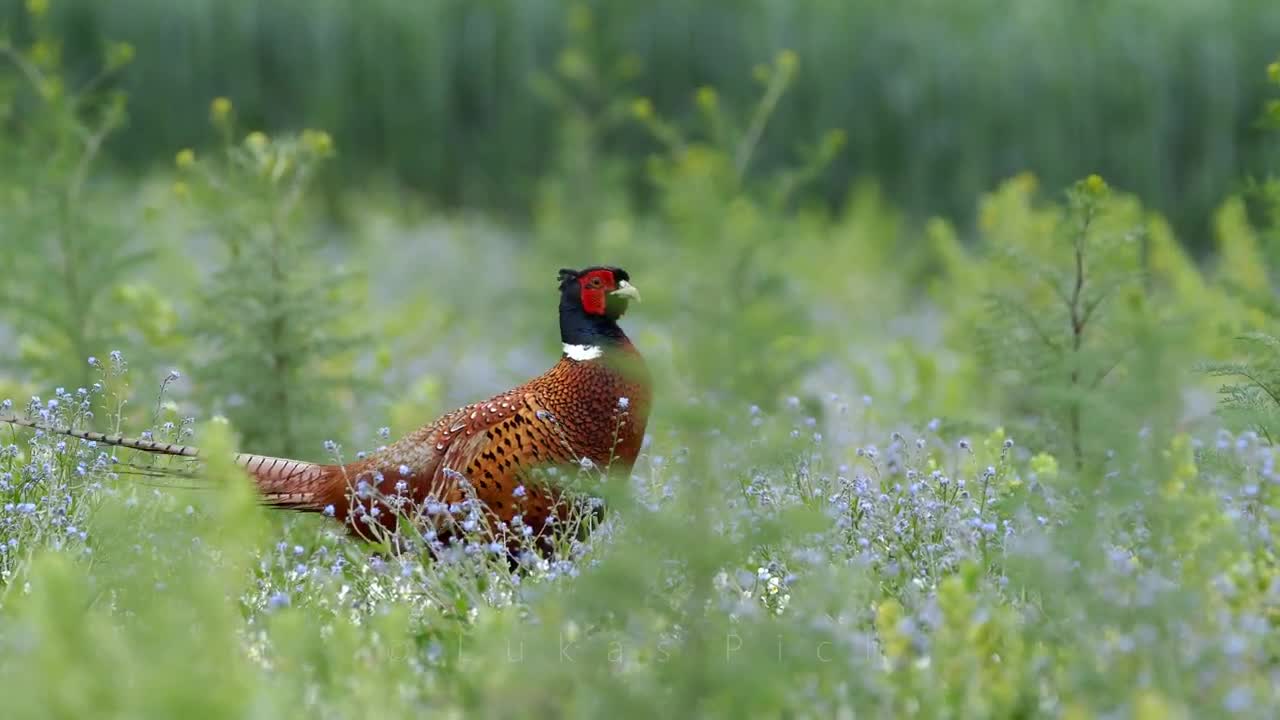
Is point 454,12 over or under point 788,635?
over

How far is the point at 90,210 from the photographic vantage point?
20.3 ft

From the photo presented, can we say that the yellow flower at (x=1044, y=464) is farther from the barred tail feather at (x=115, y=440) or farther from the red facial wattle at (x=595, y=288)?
the barred tail feather at (x=115, y=440)

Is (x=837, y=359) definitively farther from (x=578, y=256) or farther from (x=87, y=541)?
(x=87, y=541)

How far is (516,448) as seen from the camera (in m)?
4.06

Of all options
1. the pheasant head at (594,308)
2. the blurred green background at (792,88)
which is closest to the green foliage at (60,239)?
the pheasant head at (594,308)

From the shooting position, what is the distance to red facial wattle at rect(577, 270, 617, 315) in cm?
434

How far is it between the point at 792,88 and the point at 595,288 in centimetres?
842

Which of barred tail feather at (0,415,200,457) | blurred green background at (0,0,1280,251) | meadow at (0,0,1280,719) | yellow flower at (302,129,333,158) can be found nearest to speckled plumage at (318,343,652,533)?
meadow at (0,0,1280,719)

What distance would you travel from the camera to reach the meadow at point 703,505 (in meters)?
2.57

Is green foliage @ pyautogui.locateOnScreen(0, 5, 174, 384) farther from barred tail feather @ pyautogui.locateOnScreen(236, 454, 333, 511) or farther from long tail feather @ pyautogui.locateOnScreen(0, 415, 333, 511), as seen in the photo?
barred tail feather @ pyautogui.locateOnScreen(236, 454, 333, 511)

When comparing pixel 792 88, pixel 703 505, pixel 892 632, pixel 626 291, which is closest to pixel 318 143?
pixel 626 291

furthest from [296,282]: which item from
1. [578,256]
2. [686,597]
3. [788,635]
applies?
[578,256]

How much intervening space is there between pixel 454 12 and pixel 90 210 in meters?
7.41

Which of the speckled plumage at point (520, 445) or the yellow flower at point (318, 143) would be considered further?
the yellow flower at point (318, 143)
